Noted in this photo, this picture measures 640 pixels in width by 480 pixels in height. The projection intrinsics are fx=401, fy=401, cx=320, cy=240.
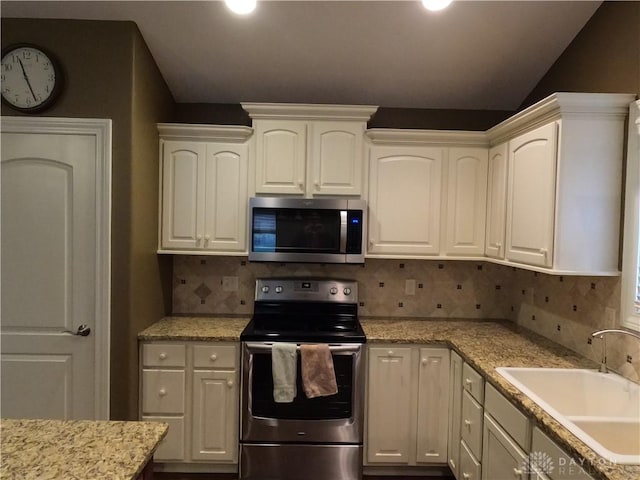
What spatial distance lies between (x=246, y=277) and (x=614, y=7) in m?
2.68

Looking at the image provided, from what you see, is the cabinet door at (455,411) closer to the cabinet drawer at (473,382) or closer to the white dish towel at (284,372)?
the cabinet drawer at (473,382)

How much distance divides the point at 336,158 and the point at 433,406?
1.69 metres

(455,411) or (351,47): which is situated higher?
(351,47)

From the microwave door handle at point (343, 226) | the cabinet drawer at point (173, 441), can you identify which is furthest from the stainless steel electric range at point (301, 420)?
the microwave door handle at point (343, 226)

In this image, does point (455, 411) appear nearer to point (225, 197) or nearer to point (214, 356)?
point (214, 356)

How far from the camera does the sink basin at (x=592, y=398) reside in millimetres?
1486

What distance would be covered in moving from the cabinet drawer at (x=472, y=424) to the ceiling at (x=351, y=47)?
6.55ft

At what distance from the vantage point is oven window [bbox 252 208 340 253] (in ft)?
8.55

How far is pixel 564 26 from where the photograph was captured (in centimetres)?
226

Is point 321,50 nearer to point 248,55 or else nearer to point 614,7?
point 248,55

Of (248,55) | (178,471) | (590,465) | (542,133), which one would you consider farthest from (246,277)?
(590,465)

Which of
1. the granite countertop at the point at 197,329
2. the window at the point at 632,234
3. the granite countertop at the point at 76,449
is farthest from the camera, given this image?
the granite countertop at the point at 197,329

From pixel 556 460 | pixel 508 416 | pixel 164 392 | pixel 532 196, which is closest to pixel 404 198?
pixel 532 196

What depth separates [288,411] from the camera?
7.80 ft
